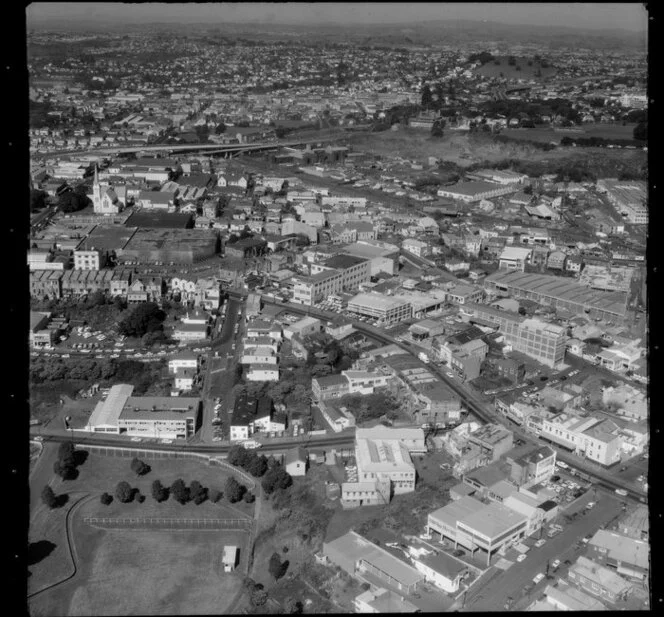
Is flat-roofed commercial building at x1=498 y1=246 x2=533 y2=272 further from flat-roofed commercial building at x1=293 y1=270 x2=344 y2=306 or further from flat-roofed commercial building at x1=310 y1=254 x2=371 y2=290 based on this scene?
flat-roofed commercial building at x1=293 y1=270 x2=344 y2=306

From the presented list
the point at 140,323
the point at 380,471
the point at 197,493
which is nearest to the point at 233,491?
the point at 197,493

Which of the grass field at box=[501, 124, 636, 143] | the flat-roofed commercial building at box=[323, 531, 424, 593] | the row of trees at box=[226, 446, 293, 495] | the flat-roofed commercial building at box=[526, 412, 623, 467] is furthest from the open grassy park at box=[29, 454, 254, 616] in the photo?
the grass field at box=[501, 124, 636, 143]

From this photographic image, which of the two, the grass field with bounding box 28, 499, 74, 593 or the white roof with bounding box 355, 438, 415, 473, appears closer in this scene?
the grass field with bounding box 28, 499, 74, 593

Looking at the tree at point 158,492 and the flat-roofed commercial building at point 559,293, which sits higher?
the flat-roofed commercial building at point 559,293

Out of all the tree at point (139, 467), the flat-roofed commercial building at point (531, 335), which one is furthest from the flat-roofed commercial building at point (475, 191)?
the tree at point (139, 467)

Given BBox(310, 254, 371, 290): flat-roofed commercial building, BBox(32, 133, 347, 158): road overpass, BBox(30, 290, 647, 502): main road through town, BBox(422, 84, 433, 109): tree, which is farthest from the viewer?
BBox(422, 84, 433, 109): tree

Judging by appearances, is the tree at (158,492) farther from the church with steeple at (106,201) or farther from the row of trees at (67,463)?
the church with steeple at (106,201)
